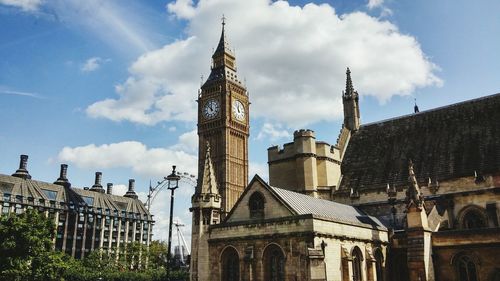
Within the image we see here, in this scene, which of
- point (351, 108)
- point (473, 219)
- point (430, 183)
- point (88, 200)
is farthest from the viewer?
point (88, 200)

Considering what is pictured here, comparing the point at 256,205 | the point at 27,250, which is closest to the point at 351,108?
the point at 256,205

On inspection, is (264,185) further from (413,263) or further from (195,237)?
(413,263)

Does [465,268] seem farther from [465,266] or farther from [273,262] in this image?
[273,262]

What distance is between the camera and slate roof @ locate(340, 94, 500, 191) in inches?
1378

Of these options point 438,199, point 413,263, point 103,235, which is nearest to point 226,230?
point 413,263

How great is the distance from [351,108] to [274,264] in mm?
24160

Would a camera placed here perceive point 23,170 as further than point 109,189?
No

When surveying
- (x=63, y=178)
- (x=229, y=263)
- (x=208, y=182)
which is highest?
(x=63, y=178)

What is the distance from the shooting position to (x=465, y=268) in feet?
93.8

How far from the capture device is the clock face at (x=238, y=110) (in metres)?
99.5

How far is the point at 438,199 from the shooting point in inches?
1334

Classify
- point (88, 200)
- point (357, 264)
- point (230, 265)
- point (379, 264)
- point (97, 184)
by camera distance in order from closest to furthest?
point (357, 264), point (230, 265), point (379, 264), point (88, 200), point (97, 184)

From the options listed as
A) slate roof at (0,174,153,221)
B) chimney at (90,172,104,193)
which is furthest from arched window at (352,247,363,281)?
chimney at (90,172,104,193)

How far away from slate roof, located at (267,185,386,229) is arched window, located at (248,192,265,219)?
1.17 m
